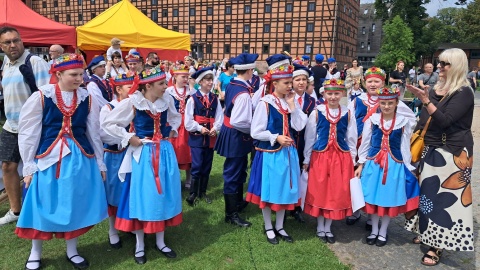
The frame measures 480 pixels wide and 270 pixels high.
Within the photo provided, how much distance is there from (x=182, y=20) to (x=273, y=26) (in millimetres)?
10741

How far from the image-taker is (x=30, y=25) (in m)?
8.66

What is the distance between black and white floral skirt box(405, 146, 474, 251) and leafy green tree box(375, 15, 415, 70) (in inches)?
1461

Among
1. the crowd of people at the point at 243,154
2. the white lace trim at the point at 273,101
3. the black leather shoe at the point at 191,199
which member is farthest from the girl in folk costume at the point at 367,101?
the black leather shoe at the point at 191,199

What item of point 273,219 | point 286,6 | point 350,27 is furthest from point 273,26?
point 273,219

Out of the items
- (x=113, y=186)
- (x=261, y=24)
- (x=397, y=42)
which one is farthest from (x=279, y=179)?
(x=397, y=42)

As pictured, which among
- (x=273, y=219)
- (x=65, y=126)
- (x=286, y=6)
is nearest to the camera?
(x=65, y=126)

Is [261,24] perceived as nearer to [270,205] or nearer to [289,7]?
Result: [289,7]

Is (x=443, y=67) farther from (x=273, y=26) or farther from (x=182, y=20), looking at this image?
(x=182, y=20)

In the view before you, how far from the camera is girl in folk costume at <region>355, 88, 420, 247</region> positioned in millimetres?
3855

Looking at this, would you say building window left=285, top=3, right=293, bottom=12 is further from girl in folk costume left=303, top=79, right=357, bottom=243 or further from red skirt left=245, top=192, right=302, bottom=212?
red skirt left=245, top=192, right=302, bottom=212

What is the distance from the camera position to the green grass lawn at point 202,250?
11.7ft

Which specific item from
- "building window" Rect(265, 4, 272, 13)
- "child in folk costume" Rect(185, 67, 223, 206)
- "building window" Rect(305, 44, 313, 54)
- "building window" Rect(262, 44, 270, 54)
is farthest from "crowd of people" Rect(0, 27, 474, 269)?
"building window" Rect(265, 4, 272, 13)

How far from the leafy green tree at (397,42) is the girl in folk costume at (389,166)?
36.7 metres

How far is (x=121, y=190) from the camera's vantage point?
3.77m
